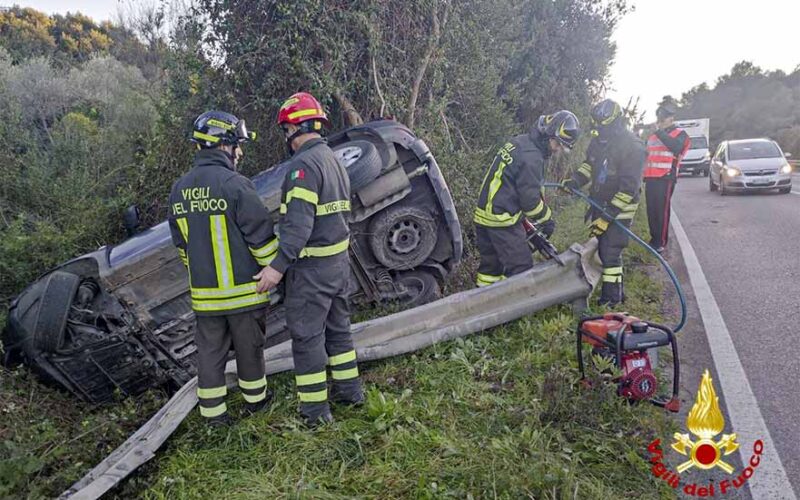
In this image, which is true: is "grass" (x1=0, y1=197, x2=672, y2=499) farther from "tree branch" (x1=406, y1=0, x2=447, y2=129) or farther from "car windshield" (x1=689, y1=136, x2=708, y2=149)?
"car windshield" (x1=689, y1=136, x2=708, y2=149)

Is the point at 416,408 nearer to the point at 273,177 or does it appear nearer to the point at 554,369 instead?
the point at 554,369

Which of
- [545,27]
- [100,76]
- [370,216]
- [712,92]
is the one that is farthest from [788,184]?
[712,92]

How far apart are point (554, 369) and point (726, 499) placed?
105 centimetres

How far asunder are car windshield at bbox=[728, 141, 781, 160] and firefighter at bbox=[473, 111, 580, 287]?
11.7 metres

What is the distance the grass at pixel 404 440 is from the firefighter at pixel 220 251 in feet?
1.28

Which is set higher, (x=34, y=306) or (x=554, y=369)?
(x=34, y=306)

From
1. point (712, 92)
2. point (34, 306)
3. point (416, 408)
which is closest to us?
point (416, 408)

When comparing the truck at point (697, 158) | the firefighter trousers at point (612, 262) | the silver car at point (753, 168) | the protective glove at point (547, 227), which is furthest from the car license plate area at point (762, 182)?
the protective glove at point (547, 227)

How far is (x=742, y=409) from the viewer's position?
10.2ft

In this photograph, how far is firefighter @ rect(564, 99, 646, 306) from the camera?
4836 mm

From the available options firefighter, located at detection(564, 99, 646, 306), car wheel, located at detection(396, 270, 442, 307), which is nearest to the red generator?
firefighter, located at detection(564, 99, 646, 306)

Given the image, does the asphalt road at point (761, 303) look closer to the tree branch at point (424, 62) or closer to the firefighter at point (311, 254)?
the firefighter at point (311, 254)

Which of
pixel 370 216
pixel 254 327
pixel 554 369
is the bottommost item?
pixel 554 369

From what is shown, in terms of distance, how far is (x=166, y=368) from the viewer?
148 inches
